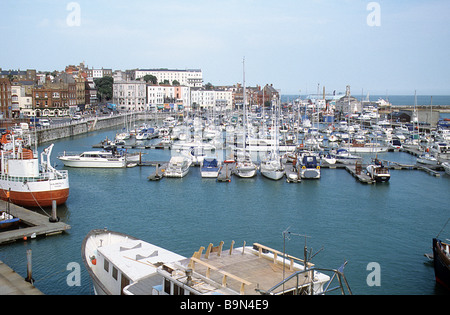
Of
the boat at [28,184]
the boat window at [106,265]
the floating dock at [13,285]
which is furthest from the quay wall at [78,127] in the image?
the boat window at [106,265]

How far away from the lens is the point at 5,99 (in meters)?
67.5

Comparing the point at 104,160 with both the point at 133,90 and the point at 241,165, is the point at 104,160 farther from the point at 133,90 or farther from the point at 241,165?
the point at 133,90

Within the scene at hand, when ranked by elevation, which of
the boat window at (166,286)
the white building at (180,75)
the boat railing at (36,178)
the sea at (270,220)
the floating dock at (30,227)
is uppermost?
the white building at (180,75)

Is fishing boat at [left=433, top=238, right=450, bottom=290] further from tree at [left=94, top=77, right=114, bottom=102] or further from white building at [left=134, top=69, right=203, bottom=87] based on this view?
white building at [left=134, top=69, right=203, bottom=87]

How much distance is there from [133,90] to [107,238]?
9609cm

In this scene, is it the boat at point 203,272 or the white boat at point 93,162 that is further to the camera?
the white boat at point 93,162

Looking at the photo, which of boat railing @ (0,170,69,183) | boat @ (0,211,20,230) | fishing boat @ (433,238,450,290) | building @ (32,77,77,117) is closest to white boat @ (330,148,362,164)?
fishing boat @ (433,238,450,290)

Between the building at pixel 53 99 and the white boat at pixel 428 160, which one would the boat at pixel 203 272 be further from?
the building at pixel 53 99

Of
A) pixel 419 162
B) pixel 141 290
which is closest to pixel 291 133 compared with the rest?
pixel 419 162

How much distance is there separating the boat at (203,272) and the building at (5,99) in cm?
5894

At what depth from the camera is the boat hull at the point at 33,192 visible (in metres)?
23.7

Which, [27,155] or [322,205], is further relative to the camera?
[322,205]

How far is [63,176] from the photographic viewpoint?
2516 cm

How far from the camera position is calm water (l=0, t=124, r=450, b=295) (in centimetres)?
1748
